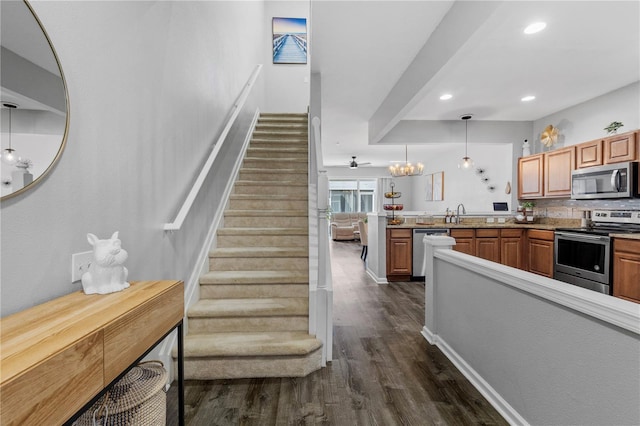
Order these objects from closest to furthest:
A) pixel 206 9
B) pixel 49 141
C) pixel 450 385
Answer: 1. pixel 49 141
2. pixel 450 385
3. pixel 206 9

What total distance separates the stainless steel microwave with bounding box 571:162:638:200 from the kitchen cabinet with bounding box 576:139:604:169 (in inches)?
3.7

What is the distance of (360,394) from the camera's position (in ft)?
6.37

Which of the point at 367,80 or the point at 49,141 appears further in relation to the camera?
the point at 367,80

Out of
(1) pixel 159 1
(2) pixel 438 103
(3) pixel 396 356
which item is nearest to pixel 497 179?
(2) pixel 438 103

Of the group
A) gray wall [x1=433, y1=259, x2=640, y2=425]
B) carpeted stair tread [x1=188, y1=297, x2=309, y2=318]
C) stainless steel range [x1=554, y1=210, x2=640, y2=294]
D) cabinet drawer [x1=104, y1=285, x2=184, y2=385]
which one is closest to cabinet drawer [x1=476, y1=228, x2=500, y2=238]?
stainless steel range [x1=554, y1=210, x2=640, y2=294]

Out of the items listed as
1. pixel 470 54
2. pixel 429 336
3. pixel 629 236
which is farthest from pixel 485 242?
pixel 470 54

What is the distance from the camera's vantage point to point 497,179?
265 inches

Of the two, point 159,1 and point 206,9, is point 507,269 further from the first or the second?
point 206,9

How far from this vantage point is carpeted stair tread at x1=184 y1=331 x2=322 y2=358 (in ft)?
6.77

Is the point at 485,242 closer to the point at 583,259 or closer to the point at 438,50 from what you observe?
the point at 583,259

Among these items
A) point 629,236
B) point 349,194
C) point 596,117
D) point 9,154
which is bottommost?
point 629,236

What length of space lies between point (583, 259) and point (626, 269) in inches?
20.8

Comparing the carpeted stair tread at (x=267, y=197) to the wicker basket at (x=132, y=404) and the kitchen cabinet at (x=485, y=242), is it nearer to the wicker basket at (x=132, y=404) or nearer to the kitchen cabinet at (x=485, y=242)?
the wicker basket at (x=132, y=404)

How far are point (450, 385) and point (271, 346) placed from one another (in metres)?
1.23
